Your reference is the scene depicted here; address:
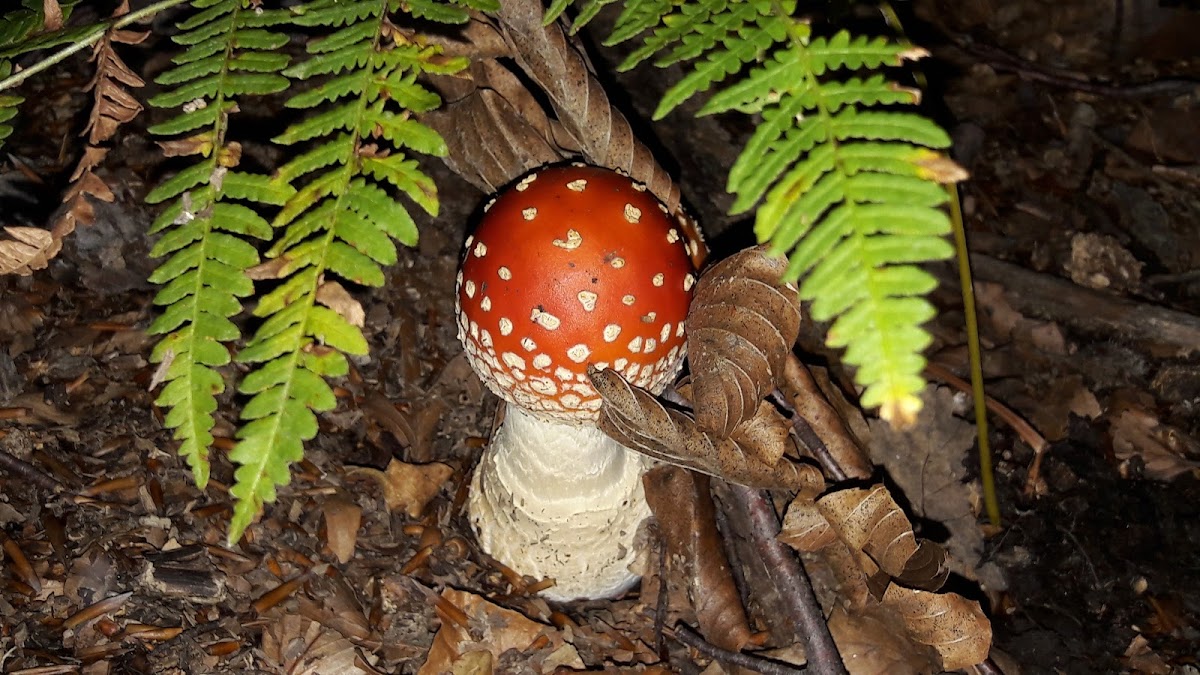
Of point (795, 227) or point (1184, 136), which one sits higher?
point (795, 227)

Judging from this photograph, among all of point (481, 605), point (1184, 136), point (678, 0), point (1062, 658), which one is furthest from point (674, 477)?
point (1184, 136)

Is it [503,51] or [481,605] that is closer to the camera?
[503,51]

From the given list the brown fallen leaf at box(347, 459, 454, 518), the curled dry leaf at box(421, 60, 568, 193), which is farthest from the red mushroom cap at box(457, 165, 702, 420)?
the brown fallen leaf at box(347, 459, 454, 518)

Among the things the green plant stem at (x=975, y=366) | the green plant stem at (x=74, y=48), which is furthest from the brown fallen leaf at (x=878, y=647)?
the green plant stem at (x=74, y=48)

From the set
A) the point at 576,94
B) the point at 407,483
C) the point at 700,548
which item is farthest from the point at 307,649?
the point at 576,94

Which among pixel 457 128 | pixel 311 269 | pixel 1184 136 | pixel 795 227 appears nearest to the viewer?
pixel 795 227

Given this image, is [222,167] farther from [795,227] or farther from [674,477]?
[674,477]

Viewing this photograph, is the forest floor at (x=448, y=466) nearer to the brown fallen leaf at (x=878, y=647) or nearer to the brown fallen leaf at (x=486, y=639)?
the brown fallen leaf at (x=486, y=639)

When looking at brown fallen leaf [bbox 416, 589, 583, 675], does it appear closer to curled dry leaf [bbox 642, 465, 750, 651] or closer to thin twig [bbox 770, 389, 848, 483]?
curled dry leaf [bbox 642, 465, 750, 651]
